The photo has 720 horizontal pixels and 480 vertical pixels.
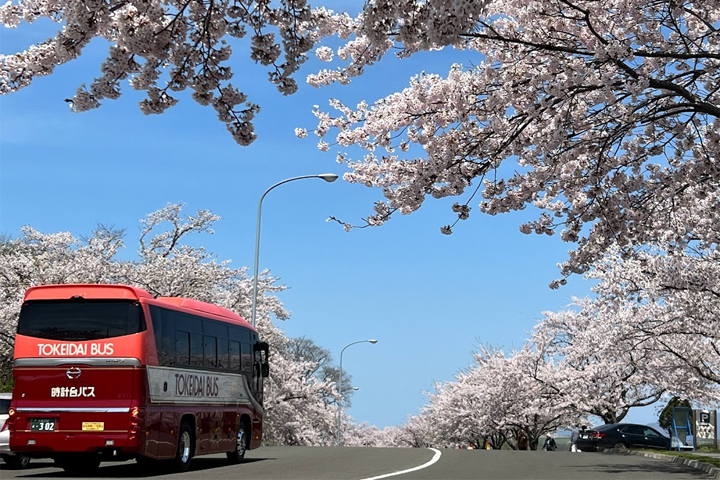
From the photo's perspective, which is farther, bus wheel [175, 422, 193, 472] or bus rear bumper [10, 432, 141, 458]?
bus wheel [175, 422, 193, 472]

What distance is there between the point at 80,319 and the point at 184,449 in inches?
139

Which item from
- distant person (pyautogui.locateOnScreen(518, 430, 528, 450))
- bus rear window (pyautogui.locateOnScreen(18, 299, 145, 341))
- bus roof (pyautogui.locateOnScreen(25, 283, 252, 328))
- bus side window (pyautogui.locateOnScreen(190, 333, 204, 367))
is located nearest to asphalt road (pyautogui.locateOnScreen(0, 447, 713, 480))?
bus side window (pyautogui.locateOnScreen(190, 333, 204, 367))

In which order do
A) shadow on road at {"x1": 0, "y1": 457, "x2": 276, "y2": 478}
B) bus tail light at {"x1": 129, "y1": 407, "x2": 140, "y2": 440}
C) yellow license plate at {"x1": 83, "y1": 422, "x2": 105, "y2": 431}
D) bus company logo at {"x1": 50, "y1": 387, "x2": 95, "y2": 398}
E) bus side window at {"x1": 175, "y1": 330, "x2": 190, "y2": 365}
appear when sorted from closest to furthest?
bus tail light at {"x1": 129, "y1": 407, "x2": 140, "y2": 440} < yellow license plate at {"x1": 83, "y1": 422, "x2": 105, "y2": 431} < bus company logo at {"x1": 50, "y1": 387, "x2": 95, "y2": 398} < shadow on road at {"x1": 0, "y1": 457, "x2": 276, "y2": 478} < bus side window at {"x1": 175, "y1": 330, "x2": 190, "y2": 365}

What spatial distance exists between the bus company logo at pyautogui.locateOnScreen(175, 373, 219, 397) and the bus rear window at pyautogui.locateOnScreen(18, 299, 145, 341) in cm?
177

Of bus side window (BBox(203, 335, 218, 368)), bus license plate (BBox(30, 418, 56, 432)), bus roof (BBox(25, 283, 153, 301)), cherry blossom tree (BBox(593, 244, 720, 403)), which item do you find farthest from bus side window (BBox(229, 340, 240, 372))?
cherry blossom tree (BBox(593, 244, 720, 403))

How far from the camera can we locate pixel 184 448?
17156mm

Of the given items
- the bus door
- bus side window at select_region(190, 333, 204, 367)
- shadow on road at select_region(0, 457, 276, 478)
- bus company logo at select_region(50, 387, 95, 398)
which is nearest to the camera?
bus company logo at select_region(50, 387, 95, 398)

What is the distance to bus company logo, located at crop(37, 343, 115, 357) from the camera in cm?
1527

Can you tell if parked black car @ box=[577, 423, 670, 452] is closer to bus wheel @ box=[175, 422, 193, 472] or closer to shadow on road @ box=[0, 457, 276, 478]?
shadow on road @ box=[0, 457, 276, 478]

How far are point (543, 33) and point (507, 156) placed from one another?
2.49 m

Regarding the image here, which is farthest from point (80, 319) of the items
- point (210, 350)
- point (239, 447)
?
point (239, 447)

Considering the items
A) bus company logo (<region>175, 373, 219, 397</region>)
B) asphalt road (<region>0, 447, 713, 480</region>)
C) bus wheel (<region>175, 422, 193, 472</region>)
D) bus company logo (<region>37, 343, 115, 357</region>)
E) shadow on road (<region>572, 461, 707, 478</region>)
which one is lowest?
shadow on road (<region>572, 461, 707, 478</region>)

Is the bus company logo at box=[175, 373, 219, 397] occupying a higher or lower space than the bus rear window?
lower

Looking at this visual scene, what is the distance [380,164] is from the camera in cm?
1590
